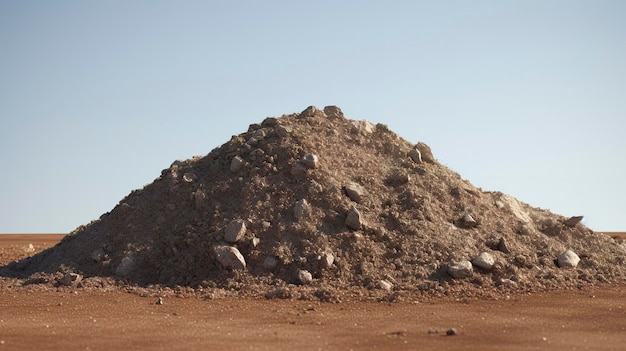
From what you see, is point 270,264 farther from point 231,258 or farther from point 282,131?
point 282,131

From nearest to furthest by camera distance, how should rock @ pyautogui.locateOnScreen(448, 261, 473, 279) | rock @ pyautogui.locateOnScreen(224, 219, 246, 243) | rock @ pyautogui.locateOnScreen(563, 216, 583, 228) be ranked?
rock @ pyautogui.locateOnScreen(448, 261, 473, 279) < rock @ pyautogui.locateOnScreen(224, 219, 246, 243) < rock @ pyautogui.locateOnScreen(563, 216, 583, 228)

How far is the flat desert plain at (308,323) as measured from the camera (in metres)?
8.31

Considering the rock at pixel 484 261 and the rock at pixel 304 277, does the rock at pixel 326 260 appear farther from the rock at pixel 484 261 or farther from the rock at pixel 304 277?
the rock at pixel 484 261

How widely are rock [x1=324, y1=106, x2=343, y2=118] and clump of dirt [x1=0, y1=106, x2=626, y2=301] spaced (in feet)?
0.10

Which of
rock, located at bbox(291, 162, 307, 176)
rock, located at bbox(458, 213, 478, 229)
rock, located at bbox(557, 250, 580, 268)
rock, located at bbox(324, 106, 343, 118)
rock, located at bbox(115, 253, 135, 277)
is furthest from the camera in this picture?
rock, located at bbox(324, 106, 343, 118)

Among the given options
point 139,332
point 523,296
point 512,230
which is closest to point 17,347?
point 139,332

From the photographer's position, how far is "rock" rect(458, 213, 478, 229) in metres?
14.0

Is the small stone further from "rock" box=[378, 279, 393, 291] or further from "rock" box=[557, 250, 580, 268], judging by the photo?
"rock" box=[378, 279, 393, 291]

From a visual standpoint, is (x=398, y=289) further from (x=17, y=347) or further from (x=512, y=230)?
(x=17, y=347)

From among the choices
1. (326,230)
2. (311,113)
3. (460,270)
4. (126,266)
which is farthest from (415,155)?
(126,266)

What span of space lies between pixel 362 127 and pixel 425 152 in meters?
1.62

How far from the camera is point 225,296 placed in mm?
11750

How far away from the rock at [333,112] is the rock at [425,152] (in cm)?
197

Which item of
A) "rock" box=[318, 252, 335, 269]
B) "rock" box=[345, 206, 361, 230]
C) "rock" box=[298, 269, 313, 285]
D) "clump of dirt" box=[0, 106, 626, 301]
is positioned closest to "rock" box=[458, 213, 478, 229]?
"clump of dirt" box=[0, 106, 626, 301]
